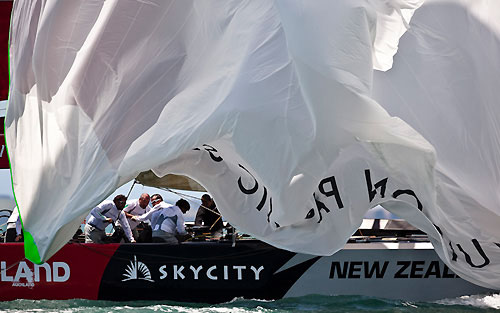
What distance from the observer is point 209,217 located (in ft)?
34.3

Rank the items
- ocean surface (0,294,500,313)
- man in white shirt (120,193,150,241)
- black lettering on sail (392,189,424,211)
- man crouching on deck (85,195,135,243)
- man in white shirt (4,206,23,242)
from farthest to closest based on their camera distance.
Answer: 1. man in white shirt (120,193,150,241)
2. man in white shirt (4,206,23,242)
3. man crouching on deck (85,195,135,243)
4. ocean surface (0,294,500,313)
5. black lettering on sail (392,189,424,211)

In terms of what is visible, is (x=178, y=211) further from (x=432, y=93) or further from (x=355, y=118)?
(x=355, y=118)

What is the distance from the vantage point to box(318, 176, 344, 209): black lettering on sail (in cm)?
447

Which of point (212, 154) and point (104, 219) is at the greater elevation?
point (212, 154)

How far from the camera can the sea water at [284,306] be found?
8.87 m

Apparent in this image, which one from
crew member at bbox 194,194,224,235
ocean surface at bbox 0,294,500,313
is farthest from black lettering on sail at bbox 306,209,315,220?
crew member at bbox 194,194,224,235

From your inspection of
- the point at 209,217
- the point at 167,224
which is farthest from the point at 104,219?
the point at 209,217

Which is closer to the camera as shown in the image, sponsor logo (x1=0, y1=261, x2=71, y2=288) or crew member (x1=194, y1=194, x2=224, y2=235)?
sponsor logo (x1=0, y1=261, x2=71, y2=288)

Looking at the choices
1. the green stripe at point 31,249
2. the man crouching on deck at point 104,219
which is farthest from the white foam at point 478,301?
the green stripe at point 31,249

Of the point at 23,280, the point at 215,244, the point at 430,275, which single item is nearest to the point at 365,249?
the point at 430,275

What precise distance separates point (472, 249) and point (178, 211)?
5591 mm

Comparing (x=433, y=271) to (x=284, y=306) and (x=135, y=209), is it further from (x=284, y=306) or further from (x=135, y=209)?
(x=135, y=209)

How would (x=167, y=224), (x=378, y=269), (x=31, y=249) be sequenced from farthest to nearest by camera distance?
(x=167, y=224) → (x=378, y=269) → (x=31, y=249)

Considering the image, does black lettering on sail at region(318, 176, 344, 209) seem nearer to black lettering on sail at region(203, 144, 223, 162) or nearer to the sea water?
black lettering on sail at region(203, 144, 223, 162)
